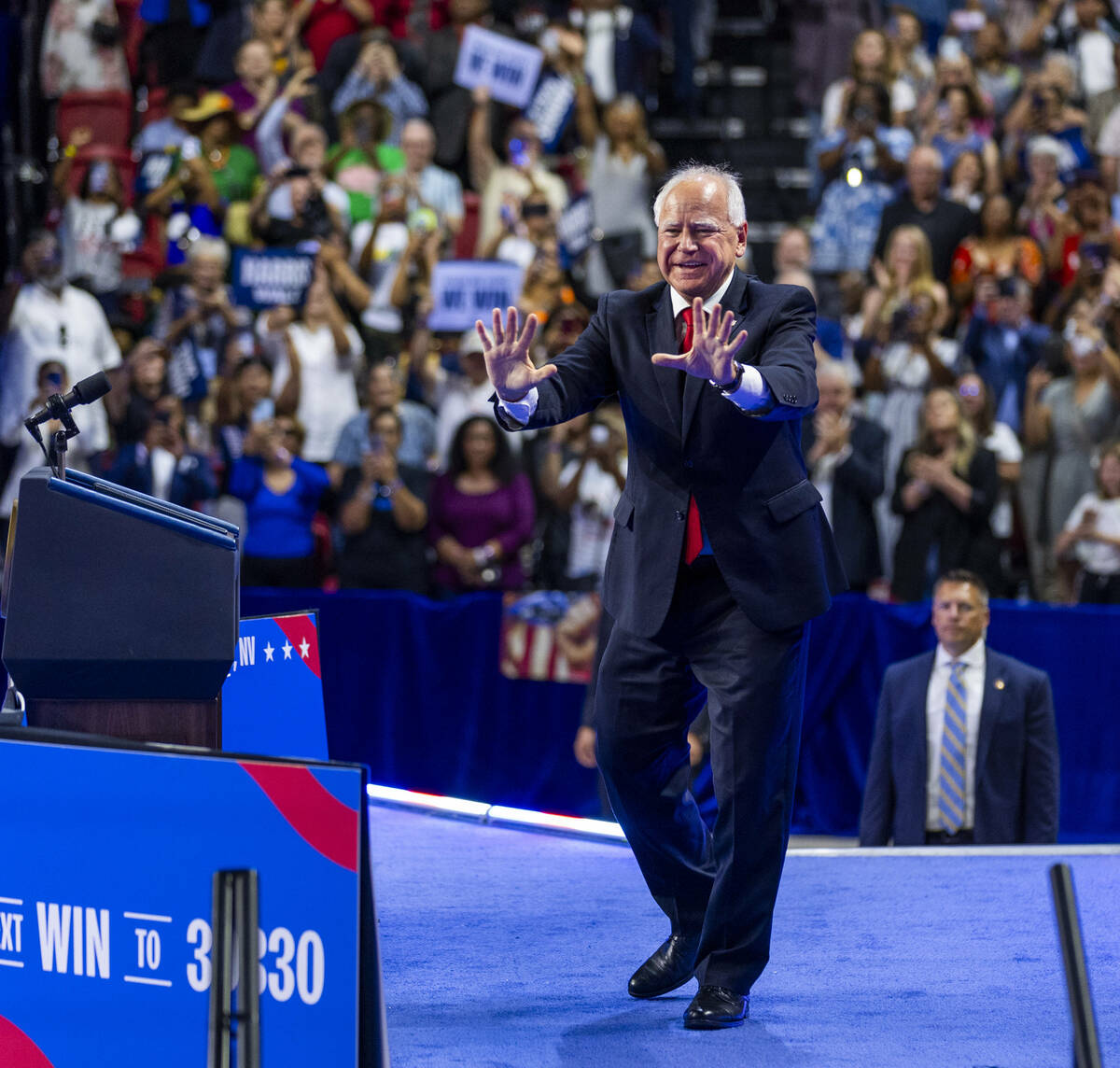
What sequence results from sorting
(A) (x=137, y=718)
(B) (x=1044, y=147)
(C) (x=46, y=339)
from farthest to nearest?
(B) (x=1044, y=147), (C) (x=46, y=339), (A) (x=137, y=718)

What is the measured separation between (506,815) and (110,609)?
2029 millimetres

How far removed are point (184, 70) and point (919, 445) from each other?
16.6ft

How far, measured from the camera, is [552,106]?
891 centimetres

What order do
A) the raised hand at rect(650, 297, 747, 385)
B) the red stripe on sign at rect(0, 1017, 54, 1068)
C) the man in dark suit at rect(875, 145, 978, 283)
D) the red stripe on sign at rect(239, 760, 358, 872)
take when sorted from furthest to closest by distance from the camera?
the man in dark suit at rect(875, 145, 978, 283)
the raised hand at rect(650, 297, 747, 385)
the red stripe on sign at rect(0, 1017, 54, 1068)
the red stripe on sign at rect(239, 760, 358, 872)

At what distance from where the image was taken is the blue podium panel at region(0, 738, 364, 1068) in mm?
2143

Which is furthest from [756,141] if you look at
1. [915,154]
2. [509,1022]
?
[509,1022]

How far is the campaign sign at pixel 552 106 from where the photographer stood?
29.1 feet

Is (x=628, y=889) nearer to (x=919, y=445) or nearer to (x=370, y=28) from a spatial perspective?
(x=919, y=445)

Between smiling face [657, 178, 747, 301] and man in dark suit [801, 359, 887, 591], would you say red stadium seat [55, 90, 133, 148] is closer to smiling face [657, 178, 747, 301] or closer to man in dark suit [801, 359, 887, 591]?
man in dark suit [801, 359, 887, 591]

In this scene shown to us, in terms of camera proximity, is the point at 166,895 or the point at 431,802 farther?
the point at 431,802

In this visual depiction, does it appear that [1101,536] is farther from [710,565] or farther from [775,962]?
[710,565]

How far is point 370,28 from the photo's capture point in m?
9.32

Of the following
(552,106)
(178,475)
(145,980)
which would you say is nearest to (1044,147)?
(552,106)

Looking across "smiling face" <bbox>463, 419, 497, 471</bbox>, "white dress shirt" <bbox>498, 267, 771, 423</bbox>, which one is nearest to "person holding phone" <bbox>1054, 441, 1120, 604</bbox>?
"smiling face" <bbox>463, 419, 497, 471</bbox>
